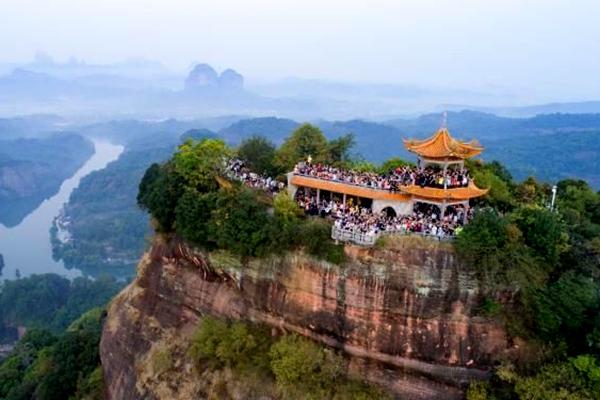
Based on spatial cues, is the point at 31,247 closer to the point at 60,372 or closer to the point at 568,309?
the point at 60,372

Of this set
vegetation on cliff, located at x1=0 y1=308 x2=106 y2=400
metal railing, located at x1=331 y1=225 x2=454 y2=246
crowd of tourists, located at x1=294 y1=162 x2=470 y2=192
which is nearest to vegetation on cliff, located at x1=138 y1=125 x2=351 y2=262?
metal railing, located at x1=331 y1=225 x2=454 y2=246

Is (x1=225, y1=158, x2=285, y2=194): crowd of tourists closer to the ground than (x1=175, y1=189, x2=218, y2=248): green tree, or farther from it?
farther from it

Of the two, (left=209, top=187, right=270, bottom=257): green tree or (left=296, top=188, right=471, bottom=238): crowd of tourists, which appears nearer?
(left=296, top=188, right=471, bottom=238): crowd of tourists

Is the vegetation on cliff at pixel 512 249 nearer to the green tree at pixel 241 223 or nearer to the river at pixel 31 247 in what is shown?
the green tree at pixel 241 223

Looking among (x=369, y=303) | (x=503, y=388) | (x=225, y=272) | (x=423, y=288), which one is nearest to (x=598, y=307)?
(x=503, y=388)

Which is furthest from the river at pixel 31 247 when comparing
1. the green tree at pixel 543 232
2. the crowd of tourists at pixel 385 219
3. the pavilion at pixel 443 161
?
the green tree at pixel 543 232

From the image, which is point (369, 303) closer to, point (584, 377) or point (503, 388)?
point (503, 388)

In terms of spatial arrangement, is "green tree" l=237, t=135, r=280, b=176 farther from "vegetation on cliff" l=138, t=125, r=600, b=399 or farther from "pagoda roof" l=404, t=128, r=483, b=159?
"pagoda roof" l=404, t=128, r=483, b=159
